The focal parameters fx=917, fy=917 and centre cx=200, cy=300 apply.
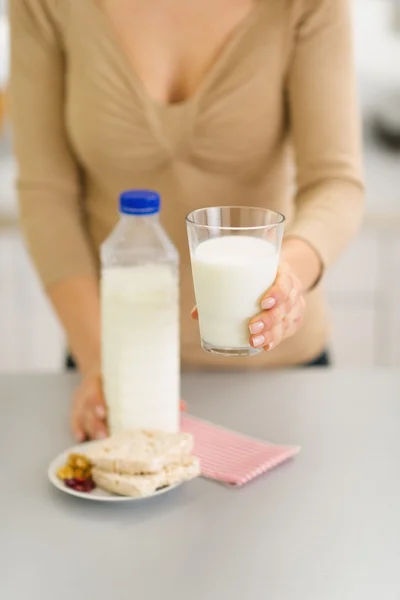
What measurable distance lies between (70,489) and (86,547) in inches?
4.0

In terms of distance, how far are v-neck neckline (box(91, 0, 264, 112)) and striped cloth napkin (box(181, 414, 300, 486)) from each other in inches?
19.7

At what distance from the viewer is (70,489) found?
1.01m

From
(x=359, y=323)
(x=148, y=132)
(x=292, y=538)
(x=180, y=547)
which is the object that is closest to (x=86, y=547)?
(x=180, y=547)

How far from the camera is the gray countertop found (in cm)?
85

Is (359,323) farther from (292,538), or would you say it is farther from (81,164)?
(292,538)

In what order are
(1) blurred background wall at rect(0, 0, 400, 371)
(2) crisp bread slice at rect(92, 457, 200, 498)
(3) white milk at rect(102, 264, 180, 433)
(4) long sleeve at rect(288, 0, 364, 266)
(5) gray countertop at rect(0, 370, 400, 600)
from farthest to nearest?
(1) blurred background wall at rect(0, 0, 400, 371)
(4) long sleeve at rect(288, 0, 364, 266)
(3) white milk at rect(102, 264, 180, 433)
(2) crisp bread slice at rect(92, 457, 200, 498)
(5) gray countertop at rect(0, 370, 400, 600)

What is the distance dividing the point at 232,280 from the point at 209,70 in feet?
1.98

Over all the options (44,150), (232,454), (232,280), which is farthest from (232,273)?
(44,150)

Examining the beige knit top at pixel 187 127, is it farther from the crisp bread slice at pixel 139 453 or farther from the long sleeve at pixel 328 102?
the crisp bread slice at pixel 139 453

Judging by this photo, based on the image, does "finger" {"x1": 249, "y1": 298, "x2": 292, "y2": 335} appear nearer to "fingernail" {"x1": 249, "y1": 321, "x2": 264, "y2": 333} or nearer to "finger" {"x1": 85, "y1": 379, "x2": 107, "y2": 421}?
"fingernail" {"x1": 249, "y1": 321, "x2": 264, "y2": 333}

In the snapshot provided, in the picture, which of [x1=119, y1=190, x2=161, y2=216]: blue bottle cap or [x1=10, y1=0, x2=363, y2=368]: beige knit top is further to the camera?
[x1=10, y1=0, x2=363, y2=368]: beige knit top

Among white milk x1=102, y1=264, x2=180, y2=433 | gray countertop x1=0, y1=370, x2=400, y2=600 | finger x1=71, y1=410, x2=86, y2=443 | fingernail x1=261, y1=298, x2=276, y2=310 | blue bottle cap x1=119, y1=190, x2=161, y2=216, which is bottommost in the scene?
gray countertop x1=0, y1=370, x2=400, y2=600

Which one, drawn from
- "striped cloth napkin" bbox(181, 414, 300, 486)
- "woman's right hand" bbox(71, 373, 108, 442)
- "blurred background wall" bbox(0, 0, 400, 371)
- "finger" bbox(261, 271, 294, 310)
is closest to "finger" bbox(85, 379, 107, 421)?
"woman's right hand" bbox(71, 373, 108, 442)

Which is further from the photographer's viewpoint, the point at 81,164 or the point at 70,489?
the point at 81,164
